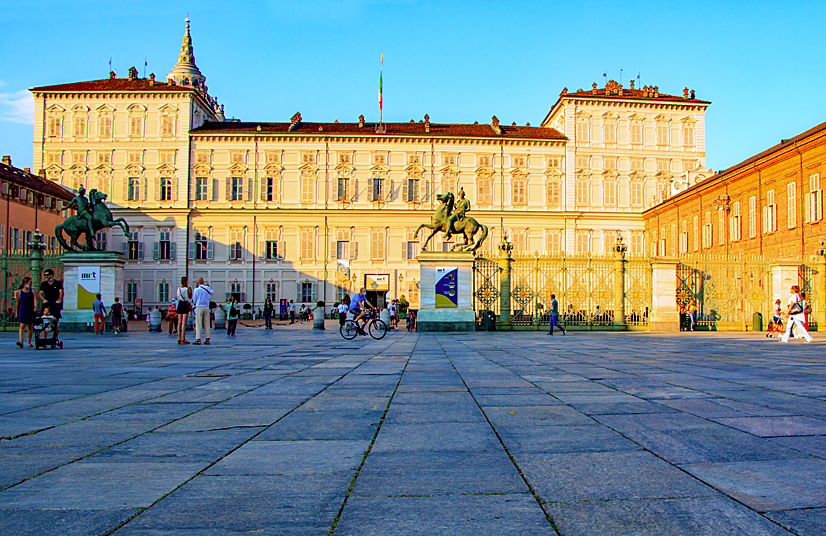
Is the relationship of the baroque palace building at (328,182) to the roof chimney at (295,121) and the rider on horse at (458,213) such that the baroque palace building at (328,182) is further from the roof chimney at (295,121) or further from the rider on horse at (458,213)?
the rider on horse at (458,213)

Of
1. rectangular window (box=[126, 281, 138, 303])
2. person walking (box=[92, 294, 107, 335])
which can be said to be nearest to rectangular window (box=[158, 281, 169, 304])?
rectangular window (box=[126, 281, 138, 303])

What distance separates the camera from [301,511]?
2547 mm

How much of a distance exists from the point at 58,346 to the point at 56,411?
9.58 meters

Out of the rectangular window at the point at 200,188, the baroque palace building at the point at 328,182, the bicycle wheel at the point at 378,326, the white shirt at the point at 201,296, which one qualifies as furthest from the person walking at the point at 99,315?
the rectangular window at the point at 200,188

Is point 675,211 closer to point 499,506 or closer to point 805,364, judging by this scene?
point 805,364

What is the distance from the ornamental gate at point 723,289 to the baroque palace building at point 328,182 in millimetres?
23633

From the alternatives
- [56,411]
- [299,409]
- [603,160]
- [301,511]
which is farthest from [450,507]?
[603,160]

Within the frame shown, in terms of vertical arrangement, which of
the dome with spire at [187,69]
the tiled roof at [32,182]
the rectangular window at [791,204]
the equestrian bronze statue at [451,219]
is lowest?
the equestrian bronze statue at [451,219]

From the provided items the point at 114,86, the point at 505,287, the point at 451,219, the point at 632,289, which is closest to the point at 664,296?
the point at 632,289

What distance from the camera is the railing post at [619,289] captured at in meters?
22.3

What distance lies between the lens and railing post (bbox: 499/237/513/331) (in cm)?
2166

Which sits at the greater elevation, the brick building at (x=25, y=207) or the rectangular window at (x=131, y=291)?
the brick building at (x=25, y=207)

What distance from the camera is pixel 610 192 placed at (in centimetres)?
4838

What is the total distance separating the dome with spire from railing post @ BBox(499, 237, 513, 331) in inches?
2803
